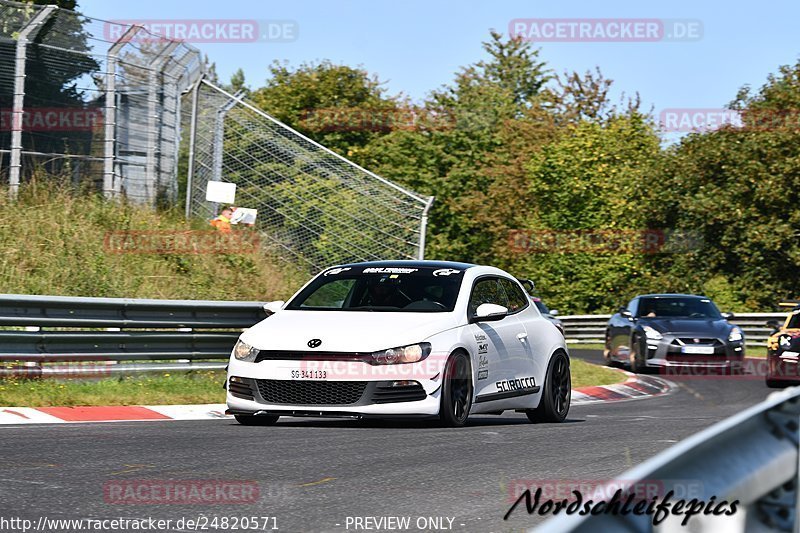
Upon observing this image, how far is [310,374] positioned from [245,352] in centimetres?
70

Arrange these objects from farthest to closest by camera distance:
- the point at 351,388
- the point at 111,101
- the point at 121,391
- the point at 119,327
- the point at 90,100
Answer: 1. the point at 111,101
2. the point at 90,100
3. the point at 119,327
4. the point at 121,391
5. the point at 351,388

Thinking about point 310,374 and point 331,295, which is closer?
point 310,374

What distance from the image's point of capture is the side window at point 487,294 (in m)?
11.4

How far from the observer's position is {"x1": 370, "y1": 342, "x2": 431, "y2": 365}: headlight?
33.2ft

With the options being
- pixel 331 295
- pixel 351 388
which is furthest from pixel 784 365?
pixel 351 388

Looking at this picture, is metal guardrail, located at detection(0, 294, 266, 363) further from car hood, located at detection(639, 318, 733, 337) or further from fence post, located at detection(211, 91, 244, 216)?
car hood, located at detection(639, 318, 733, 337)

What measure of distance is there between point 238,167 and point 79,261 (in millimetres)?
3607

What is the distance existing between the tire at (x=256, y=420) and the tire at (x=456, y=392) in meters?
1.55

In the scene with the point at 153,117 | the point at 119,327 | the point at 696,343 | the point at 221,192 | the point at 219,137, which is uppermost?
the point at 153,117

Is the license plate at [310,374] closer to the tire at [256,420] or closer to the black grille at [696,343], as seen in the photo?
the tire at [256,420]

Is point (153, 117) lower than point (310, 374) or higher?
higher

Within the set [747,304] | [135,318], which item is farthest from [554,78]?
[135,318]

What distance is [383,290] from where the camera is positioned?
37.7ft

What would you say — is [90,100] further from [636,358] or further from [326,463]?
[326,463]
